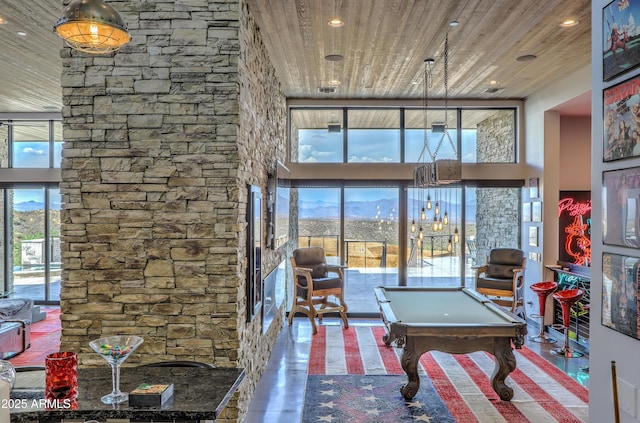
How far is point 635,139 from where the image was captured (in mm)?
1871

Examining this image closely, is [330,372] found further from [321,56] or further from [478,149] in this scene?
[478,149]

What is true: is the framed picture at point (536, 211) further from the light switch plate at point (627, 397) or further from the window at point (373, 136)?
the light switch plate at point (627, 397)

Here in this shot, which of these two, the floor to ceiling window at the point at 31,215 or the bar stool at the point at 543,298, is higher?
the floor to ceiling window at the point at 31,215

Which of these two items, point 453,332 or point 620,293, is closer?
point 620,293

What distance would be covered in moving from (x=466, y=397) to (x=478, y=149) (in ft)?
15.6

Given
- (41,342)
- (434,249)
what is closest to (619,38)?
(434,249)

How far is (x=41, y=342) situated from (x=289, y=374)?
381 centimetres

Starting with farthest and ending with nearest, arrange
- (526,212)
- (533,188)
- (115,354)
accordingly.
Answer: (526,212) < (533,188) < (115,354)

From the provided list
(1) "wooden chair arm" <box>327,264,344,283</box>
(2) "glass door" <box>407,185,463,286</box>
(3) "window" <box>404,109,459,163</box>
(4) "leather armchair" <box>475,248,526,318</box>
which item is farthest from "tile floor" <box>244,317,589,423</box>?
(3) "window" <box>404,109,459,163</box>

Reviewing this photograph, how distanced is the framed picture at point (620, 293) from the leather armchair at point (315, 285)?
4922 millimetres

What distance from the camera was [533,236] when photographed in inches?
284

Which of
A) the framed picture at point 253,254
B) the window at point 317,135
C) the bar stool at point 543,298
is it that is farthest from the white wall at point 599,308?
the window at point 317,135

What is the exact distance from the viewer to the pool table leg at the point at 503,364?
167 inches

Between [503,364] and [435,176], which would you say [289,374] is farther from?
[435,176]
